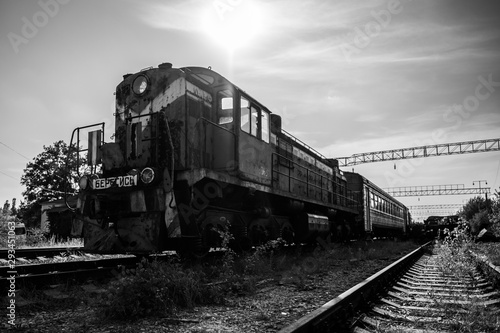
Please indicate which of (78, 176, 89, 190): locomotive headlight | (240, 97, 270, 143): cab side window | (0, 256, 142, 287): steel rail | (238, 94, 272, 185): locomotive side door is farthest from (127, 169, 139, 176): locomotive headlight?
(240, 97, 270, 143): cab side window

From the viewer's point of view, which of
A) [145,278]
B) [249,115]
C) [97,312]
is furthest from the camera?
[249,115]

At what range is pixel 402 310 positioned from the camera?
4438mm

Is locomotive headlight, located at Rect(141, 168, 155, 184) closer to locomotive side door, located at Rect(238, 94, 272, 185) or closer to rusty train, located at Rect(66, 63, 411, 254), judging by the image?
rusty train, located at Rect(66, 63, 411, 254)

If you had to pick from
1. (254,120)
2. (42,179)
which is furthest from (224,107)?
(42,179)

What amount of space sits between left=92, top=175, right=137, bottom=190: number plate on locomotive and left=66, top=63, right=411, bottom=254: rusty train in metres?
0.02

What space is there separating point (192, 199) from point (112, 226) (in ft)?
5.09

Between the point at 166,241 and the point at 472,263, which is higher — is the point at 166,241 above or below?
above

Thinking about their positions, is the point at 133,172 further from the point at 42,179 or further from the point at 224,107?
the point at 42,179

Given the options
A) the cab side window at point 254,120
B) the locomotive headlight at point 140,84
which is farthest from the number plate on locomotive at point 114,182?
the cab side window at point 254,120

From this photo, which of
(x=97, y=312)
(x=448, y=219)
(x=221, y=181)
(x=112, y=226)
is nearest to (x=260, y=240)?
(x=221, y=181)

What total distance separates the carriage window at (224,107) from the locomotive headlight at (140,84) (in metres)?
1.52

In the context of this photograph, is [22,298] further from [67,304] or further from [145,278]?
[145,278]

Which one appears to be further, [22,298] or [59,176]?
[59,176]

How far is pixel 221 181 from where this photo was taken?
723 centimetres
